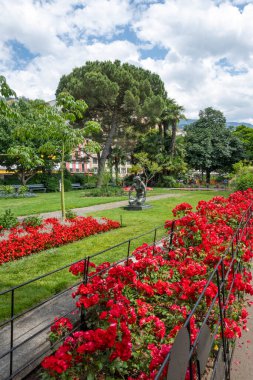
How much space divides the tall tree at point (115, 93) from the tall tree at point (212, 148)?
380 inches

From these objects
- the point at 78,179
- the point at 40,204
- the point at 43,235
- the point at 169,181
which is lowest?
the point at 43,235

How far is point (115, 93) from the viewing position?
28891mm

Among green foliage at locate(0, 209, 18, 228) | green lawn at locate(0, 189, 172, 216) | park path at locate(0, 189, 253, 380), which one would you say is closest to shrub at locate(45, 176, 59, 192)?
green lawn at locate(0, 189, 172, 216)

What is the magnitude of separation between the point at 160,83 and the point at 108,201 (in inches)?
764

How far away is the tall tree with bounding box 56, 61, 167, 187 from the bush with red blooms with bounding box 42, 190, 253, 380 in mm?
25163

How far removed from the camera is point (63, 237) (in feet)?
29.3

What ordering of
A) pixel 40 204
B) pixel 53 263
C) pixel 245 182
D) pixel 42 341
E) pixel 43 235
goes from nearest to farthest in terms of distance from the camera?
pixel 42 341
pixel 53 263
pixel 43 235
pixel 40 204
pixel 245 182

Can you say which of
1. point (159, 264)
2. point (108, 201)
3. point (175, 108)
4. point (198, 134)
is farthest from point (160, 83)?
point (159, 264)

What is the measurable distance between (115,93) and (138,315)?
89.9 feet

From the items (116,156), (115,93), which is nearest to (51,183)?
(116,156)

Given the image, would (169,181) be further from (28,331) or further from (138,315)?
(28,331)

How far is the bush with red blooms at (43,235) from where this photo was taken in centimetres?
756

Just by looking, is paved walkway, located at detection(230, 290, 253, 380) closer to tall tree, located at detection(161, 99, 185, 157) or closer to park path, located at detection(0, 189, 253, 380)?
park path, located at detection(0, 189, 253, 380)

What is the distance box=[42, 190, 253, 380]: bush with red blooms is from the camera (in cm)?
241
